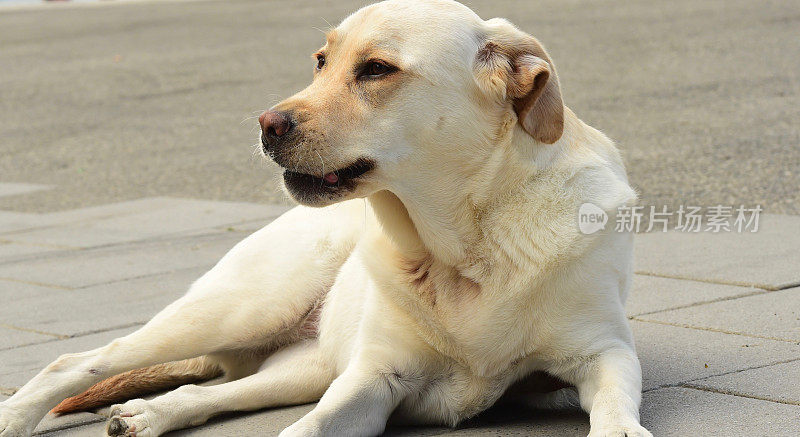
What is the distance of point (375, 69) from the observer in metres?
3.38

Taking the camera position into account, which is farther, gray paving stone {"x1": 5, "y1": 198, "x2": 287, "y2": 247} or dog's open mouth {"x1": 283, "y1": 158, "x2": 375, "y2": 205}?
gray paving stone {"x1": 5, "y1": 198, "x2": 287, "y2": 247}

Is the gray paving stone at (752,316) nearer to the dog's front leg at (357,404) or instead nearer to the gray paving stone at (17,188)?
the dog's front leg at (357,404)

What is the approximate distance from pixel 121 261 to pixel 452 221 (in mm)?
3791

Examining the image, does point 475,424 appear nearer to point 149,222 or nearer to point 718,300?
point 718,300

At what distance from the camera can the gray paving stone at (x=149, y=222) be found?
25.0 ft

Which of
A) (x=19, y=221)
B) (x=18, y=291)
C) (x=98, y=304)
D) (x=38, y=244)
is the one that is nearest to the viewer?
(x=98, y=304)

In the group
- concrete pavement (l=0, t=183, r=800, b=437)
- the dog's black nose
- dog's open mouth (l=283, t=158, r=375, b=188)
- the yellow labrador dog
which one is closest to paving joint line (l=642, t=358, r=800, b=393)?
concrete pavement (l=0, t=183, r=800, b=437)

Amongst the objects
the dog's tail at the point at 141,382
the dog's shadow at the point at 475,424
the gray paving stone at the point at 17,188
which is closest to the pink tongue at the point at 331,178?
the dog's shadow at the point at 475,424

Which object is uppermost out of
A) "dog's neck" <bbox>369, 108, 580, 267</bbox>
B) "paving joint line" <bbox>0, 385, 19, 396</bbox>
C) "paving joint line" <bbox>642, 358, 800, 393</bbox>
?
"dog's neck" <bbox>369, 108, 580, 267</bbox>

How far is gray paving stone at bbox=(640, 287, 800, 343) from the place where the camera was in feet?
14.7

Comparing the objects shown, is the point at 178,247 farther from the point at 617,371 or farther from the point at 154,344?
the point at 617,371

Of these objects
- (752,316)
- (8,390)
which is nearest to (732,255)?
(752,316)

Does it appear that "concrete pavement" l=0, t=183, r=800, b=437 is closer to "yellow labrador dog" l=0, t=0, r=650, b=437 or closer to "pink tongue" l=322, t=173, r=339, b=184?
"yellow labrador dog" l=0, t=0, r=650, b=437

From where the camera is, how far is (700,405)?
11.8ft
